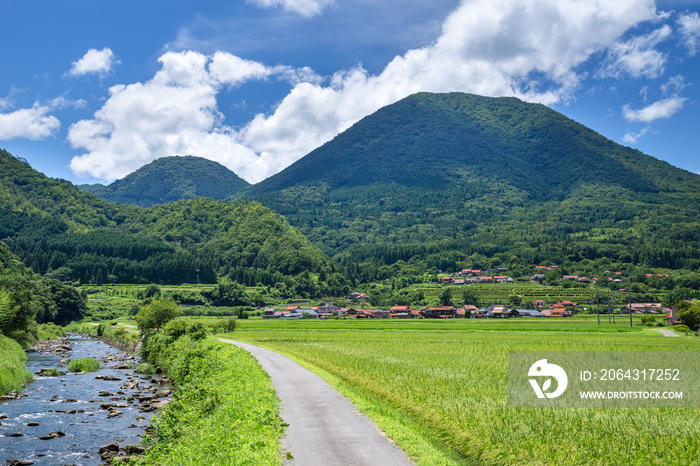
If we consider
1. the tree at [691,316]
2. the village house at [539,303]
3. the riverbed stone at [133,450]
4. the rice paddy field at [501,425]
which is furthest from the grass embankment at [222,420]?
the village house at [539,303]

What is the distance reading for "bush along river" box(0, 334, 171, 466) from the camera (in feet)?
76.3

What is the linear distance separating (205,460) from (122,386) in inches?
1226

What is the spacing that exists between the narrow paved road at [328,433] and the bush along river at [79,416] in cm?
761

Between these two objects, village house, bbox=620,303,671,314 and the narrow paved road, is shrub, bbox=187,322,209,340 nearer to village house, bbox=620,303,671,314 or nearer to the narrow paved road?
the narrow paved road

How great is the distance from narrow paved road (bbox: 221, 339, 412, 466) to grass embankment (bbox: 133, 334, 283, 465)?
2.16 feet

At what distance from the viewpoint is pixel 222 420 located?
Result: 18.8 meters

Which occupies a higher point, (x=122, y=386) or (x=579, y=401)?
(x=579, y=401)

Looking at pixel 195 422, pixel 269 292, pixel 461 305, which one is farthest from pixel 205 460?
pixel 269 292

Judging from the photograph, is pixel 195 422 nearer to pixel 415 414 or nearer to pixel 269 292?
pixel 415 414

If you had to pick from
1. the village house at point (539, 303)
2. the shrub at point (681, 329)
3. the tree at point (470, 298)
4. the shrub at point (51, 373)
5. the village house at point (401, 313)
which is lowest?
the village house at point (401, 313)

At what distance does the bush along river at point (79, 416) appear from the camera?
76.3 feet

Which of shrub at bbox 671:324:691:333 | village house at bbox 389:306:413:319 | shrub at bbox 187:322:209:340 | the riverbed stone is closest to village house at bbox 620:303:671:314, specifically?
shrub at bbox 671:324:691:333

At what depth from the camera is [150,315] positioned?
74562mm

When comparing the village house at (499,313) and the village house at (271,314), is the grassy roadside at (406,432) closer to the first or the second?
the village house at (499,313)
